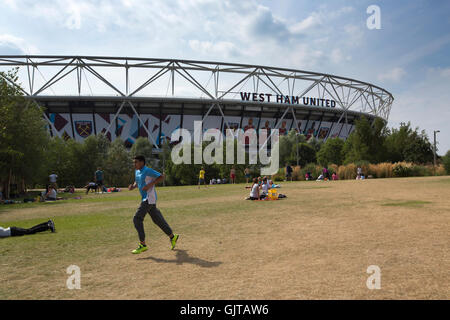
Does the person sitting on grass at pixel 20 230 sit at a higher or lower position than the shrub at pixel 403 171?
lower

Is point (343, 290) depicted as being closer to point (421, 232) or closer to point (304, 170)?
point (421, 232)

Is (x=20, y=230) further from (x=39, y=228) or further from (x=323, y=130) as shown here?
(x=323, y=130)

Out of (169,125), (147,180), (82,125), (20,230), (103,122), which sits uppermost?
(103,122)

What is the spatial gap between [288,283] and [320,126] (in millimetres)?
62656

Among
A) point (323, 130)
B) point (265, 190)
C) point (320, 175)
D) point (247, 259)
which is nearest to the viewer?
point (247, 259)

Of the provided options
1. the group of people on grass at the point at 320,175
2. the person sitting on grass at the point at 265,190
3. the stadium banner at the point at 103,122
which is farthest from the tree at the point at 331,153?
the stadium banner at the point at 103,122

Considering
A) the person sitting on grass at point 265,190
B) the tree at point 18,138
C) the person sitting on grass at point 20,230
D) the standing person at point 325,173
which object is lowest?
the person sitting on grass at point 20,230

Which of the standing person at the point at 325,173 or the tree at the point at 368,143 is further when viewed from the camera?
the tree at the point at 368,143

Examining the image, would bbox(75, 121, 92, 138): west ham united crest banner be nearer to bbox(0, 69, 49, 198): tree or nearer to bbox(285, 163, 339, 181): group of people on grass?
bbox(0, 69, 49, 198): tree

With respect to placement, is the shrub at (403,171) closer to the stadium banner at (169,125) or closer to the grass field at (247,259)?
the grass field at (247,259)

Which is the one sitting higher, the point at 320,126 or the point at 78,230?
the point at 320,126

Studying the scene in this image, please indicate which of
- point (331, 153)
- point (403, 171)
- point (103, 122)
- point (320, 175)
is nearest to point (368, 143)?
point (403, 171)
